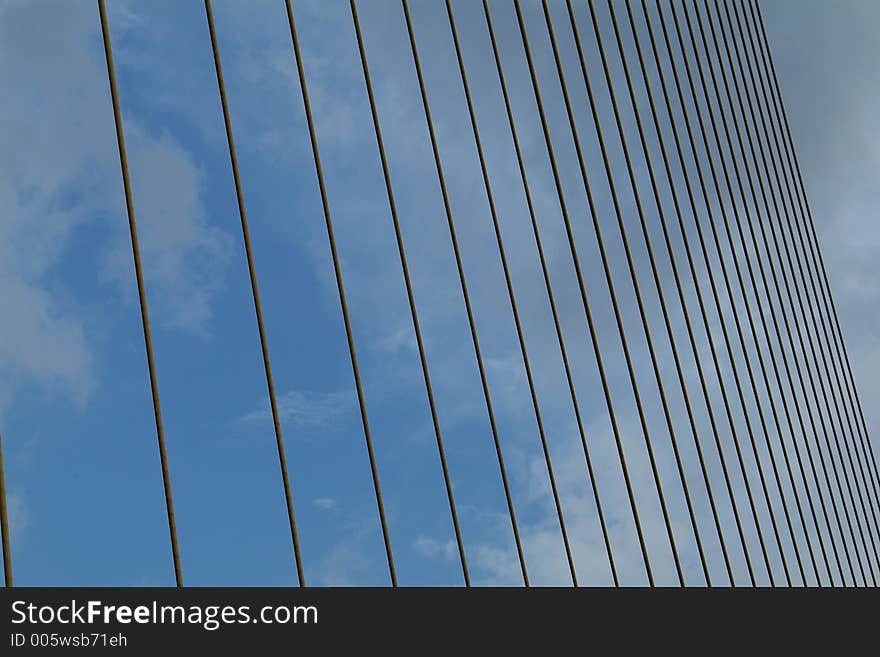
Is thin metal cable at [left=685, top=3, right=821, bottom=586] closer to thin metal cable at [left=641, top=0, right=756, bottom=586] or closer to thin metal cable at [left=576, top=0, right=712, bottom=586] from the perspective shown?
thin metal cable at [left=641, top=0, right=756, bottom=586]

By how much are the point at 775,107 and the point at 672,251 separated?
30.0 feet

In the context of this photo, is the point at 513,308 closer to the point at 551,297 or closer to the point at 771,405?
the point at 551,297

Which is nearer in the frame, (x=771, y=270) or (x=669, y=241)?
(x=669, y=241)

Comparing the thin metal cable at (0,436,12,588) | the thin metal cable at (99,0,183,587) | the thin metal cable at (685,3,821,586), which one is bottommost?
the thin metal cable at (0,436,12,588)

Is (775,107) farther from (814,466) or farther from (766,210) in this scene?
(814,466)

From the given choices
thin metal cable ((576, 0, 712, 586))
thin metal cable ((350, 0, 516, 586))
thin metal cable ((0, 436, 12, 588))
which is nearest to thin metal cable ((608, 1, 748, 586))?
thin metal cable ((576, 0, 712, 586))

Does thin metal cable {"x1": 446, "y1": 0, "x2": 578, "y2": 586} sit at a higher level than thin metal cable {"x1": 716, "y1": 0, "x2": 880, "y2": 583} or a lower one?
lower

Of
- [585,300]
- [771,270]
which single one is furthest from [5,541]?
[771,270]

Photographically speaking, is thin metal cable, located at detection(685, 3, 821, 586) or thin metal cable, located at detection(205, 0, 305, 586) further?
thin metal cable, located at detection(685, 3, 821, 586)

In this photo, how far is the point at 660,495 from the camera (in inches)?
356
